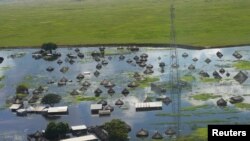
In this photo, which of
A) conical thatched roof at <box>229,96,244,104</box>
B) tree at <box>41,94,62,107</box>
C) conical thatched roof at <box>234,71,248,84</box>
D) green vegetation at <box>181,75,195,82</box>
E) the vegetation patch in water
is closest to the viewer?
conical thatched roof at <box>229,96,244,104</box>

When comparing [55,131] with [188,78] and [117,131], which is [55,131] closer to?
[117,131]

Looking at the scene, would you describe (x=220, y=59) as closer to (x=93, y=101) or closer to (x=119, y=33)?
(x=93, y=101)

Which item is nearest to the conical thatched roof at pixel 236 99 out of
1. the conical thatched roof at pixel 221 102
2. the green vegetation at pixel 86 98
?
the conical thatched roof at pixel 221 102

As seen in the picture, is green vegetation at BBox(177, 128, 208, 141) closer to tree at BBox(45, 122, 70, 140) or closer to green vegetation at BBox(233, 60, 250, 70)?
tree at BBox(45, 122, 70, 140)

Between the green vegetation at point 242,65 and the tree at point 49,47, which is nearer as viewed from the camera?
the green vegetation at point 242,65

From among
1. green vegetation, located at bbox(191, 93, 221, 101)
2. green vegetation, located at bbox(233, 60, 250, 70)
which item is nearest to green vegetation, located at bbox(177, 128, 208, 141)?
green vegetation, located at bbox(191, 93, 221, 101)

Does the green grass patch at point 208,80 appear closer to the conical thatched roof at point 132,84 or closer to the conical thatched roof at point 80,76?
the conical thatched roof at point 132,84

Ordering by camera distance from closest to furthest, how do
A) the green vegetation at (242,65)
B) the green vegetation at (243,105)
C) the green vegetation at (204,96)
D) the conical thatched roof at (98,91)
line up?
the green vegetation at (243,105)
the green vegetation at (204,96)
the conical thatched roof at (98,91)
the green vegetation at (242,65)
